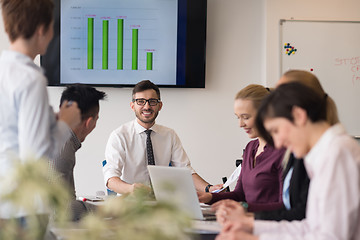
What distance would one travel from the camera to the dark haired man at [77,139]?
7.82ft

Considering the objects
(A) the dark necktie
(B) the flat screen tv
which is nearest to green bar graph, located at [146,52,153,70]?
(B) the flat screen tv

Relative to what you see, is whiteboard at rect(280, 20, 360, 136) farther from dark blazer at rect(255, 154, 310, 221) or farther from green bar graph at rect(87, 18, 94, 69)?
dark blazer at rect(255, 154, 310, 221)

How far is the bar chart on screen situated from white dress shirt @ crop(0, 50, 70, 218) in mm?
2750

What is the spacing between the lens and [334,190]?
4.81ft

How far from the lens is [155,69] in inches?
180

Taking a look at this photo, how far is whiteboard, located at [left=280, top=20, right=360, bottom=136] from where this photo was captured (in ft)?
15.3

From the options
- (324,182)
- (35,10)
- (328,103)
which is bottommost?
(324,182)

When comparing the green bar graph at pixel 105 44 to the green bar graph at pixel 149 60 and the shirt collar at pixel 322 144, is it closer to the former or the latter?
the green bar graph at pixel 149 60

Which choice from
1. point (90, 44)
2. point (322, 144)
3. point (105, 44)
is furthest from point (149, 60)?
point (322, 144)

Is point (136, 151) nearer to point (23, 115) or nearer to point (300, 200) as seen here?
point (300, 200)

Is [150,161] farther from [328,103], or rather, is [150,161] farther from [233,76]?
[328,103]

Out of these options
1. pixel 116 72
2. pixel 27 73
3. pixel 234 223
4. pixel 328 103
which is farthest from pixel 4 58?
pixel 116 72

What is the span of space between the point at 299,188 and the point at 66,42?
2.99 m

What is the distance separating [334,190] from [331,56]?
3430 mm
